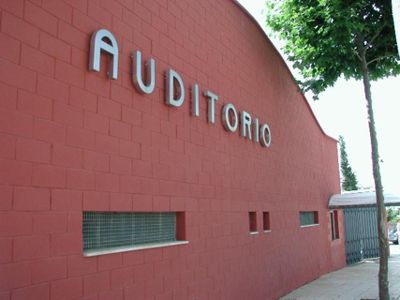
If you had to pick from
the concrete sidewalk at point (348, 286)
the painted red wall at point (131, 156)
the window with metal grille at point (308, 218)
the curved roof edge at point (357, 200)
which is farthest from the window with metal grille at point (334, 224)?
the painted red wall at point (131, 156)

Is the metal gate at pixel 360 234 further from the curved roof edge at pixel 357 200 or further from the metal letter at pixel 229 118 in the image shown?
the metal letter at pixel 229 118

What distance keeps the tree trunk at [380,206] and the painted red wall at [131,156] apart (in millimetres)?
2455

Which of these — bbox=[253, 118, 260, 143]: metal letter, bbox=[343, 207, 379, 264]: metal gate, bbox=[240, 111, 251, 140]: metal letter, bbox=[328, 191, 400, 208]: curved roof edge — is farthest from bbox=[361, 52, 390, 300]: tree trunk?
bbox=[343, 207, 379, 264]: metal gate

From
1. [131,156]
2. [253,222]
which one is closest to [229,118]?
[253,222]

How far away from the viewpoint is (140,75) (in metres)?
6.19

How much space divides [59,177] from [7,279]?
1.16m

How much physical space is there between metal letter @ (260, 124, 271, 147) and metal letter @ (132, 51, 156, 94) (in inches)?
194

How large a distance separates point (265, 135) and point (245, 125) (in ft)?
4.58

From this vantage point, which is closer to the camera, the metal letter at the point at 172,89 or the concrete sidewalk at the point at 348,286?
the metal letter at the point at 172,89

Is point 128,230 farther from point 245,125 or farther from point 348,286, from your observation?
point 348,286

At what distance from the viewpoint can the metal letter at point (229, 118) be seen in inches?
350

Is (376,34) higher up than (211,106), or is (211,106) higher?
(376,34)

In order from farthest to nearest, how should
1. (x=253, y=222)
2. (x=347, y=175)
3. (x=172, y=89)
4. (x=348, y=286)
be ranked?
(x=347, y=175) < (x=348, y=286) < (x=253, y=222) < (x=172, y=89)

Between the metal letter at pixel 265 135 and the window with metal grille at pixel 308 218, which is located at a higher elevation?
the metal letter at pixel 265 135
